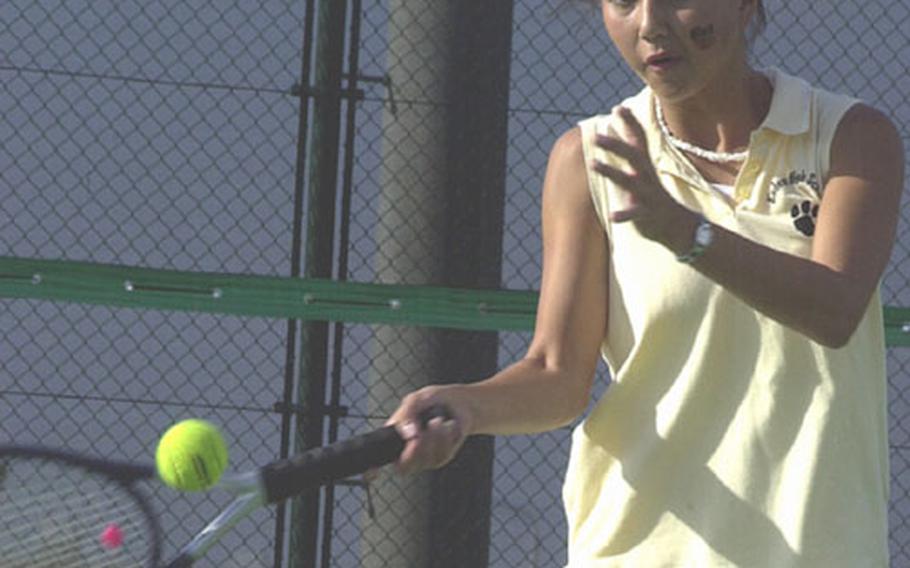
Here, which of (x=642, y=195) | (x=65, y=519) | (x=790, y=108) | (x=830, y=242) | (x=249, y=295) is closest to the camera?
(x=642, y=195)

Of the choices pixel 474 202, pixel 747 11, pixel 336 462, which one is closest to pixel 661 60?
pixel 747 11

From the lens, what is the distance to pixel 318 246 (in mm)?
5703

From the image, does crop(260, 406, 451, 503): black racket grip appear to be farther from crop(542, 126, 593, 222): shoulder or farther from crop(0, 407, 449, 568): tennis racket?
crop(542, 126, 593, 222): shoulder

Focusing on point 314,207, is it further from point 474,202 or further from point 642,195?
point 642,195

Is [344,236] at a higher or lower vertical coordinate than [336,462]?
higher

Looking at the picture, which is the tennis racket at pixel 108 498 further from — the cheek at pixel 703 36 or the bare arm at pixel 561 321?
the cheek at pixel 703 36

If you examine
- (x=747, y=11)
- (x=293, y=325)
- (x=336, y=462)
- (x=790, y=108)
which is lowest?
(x=336, y=462)

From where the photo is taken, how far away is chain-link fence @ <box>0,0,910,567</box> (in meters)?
5.69

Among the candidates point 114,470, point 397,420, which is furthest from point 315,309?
point 397,420

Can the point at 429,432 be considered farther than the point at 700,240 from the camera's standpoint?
Yes

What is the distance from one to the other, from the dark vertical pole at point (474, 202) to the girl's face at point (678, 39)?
2.95 m

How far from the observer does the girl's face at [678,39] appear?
2594 mm

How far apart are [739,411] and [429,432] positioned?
0.36 m

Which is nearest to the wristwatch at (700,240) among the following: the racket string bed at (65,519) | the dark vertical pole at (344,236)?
the racket string bed at (65,519)
